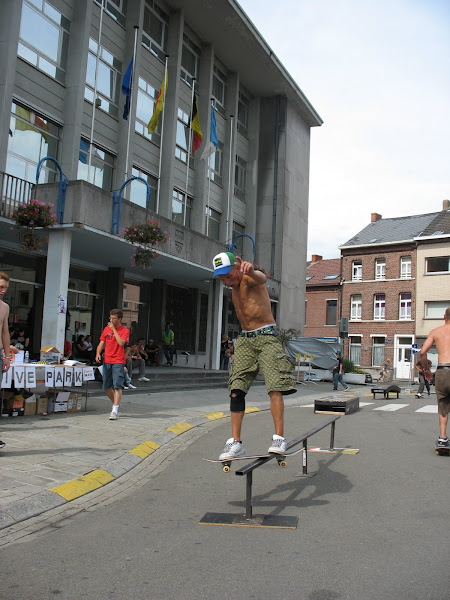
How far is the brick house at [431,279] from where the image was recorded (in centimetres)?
4318

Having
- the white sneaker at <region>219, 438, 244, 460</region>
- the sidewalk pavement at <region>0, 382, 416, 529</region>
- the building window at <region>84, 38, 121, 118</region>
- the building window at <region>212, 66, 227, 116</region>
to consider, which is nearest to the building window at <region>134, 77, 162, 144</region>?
the building window at <region>84, 38, 121, 118</region>

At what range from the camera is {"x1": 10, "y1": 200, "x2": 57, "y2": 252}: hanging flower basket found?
43.7 ft

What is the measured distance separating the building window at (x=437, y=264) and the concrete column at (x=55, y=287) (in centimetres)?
3502

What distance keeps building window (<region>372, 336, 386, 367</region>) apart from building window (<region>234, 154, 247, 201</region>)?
66.8 ft

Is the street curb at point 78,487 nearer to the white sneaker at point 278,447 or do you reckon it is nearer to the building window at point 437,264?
the white sneaker at point 278,447

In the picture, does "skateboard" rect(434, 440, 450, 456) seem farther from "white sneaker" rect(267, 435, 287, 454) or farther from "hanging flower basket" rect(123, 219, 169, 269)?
"hanging flower basket" rect(123, 219, 169, 269)

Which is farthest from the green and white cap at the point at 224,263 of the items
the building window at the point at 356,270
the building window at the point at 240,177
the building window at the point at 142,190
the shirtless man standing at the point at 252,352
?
the building window at the point at 356,270

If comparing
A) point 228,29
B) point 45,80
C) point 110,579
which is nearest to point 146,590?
point 110,579

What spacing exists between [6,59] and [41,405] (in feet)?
37.3

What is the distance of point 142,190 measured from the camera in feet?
76.6

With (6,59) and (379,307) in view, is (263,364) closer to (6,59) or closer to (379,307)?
(6,59)

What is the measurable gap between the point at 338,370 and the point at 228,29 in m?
16.3

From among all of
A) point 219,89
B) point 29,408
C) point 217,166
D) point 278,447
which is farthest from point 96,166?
point 278,447

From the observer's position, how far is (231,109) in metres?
29.7
